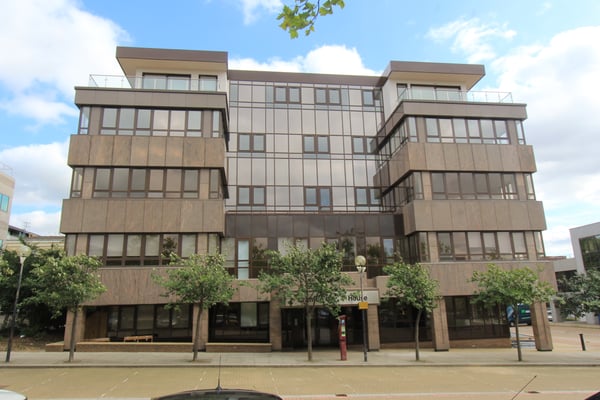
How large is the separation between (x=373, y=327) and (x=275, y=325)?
18.9ft

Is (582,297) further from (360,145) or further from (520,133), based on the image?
(360,145)

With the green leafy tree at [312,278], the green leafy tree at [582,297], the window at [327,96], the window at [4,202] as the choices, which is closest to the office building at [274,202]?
the green leafy tree at [582,297]

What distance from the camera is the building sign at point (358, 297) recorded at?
23.4 meters

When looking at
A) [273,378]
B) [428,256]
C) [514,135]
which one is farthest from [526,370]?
[514,135]

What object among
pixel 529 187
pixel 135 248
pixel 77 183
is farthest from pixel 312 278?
pixel 529 187

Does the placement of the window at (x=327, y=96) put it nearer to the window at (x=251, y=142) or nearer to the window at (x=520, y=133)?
the window at (x=251, y=142)

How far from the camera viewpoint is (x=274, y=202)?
96.7ft

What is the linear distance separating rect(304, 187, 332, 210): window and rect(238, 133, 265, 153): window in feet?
15.5

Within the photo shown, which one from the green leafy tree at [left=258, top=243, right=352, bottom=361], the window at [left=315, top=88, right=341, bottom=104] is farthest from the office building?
the window at [left=315, top=88, right=341, bottom=104]

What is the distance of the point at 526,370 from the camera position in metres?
18.0

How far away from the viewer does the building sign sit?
76.7ft

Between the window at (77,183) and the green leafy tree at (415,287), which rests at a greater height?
the window at (77,183)

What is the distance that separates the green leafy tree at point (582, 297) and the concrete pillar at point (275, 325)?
1623 centimetres

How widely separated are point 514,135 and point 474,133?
9.37 ft
